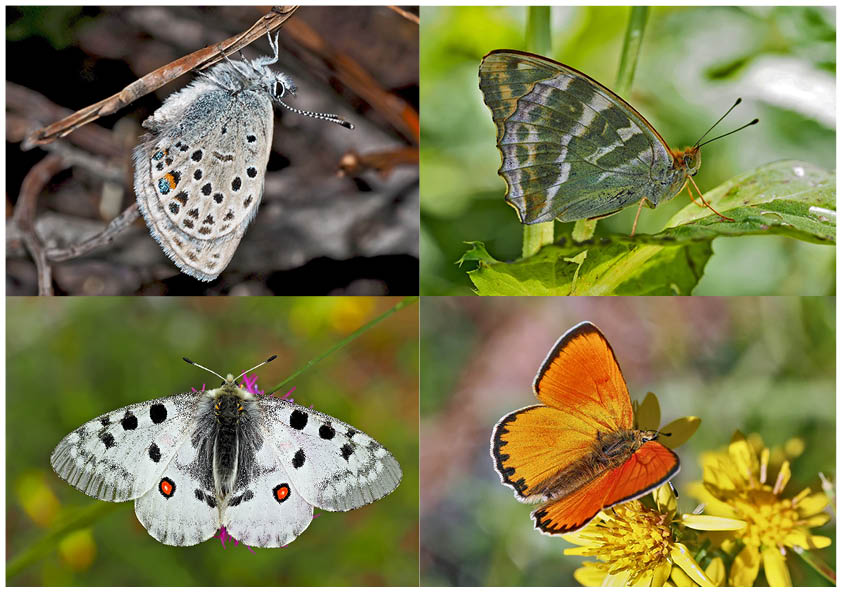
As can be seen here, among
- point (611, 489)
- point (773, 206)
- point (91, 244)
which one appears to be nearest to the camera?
point (611, 489)

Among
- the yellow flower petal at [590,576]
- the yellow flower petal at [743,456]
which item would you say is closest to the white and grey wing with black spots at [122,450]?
the yellow flower petal at [590,576]

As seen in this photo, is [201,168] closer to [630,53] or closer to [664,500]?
[630,53]

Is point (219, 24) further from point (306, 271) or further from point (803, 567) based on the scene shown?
point (803, 567)

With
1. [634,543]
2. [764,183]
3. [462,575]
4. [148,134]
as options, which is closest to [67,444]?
[148,134]

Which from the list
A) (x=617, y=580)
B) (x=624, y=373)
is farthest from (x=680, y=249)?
(x=617, y=580)

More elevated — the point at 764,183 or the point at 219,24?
the point at 219,24

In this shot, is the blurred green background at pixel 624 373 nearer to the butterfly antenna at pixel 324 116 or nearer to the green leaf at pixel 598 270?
the green leaf at pixel 598 270
